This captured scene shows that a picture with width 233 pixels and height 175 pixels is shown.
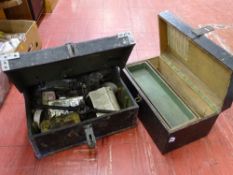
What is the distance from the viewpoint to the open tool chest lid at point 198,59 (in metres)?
0.95

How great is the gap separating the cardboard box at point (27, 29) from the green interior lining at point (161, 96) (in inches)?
31.7

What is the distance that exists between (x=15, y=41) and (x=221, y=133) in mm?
1464

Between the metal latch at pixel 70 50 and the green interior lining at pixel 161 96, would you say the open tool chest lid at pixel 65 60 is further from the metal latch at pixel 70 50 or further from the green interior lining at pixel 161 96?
the green interior lining at pixel 161 96

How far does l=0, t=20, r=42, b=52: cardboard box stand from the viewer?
165cm

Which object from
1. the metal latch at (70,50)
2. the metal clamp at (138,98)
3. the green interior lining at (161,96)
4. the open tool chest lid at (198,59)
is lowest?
the green interior lining at (161,96)

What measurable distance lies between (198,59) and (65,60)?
2.16ft

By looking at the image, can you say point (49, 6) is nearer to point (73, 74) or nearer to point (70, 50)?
point (73, 74)

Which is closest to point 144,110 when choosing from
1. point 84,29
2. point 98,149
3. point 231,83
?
point 98,149

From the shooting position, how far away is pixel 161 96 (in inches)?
53.6

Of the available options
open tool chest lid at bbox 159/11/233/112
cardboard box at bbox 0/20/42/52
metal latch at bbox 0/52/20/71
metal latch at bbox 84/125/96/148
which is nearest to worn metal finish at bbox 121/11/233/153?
open tool chest lid at bbox 159/11/233/112

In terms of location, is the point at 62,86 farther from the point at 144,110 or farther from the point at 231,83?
the point at 231,83

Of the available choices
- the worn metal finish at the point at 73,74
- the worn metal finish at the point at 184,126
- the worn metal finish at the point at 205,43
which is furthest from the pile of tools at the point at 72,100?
the worn metal finish at the point at 205,43

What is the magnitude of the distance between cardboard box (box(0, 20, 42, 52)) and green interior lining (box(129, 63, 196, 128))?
2.64ft

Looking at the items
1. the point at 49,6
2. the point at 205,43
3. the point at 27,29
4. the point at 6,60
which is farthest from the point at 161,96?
the point at 49,6
